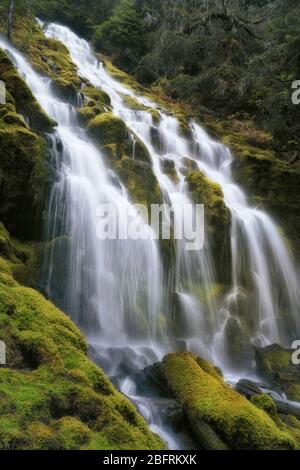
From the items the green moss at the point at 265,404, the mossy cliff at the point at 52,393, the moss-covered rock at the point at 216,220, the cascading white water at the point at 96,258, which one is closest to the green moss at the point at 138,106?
the moss-covered rock at the point at 216,220

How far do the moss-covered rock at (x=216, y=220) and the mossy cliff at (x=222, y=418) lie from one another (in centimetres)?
561

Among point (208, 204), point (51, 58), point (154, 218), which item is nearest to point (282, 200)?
point (208, 204)

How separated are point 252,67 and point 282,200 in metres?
4.09

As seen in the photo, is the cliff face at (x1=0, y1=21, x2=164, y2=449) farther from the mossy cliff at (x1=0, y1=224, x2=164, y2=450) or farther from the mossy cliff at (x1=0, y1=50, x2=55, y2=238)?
the mossy cliff at (x1=0, y1=50, x2=55, y2=238)

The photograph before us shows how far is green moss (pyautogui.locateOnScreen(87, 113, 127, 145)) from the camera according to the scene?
39.6 feet

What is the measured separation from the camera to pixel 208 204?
38.1 feet

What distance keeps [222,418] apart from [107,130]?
9.23 meters

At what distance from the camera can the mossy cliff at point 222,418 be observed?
4.41 m

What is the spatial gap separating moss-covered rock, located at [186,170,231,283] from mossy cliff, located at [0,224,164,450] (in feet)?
21.3

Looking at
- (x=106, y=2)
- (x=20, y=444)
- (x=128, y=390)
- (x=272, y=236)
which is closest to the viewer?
(x=20, y=444)

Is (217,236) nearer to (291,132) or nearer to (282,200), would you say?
(282,200)

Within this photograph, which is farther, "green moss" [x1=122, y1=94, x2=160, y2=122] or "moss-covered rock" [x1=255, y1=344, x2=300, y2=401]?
"green moss" [x1=122, y1=94, x2=160, y2=122]

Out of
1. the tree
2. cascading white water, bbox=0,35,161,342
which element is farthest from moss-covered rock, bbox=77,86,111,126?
the tree

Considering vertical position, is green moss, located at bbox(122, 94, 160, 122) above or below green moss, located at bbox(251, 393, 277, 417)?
above
